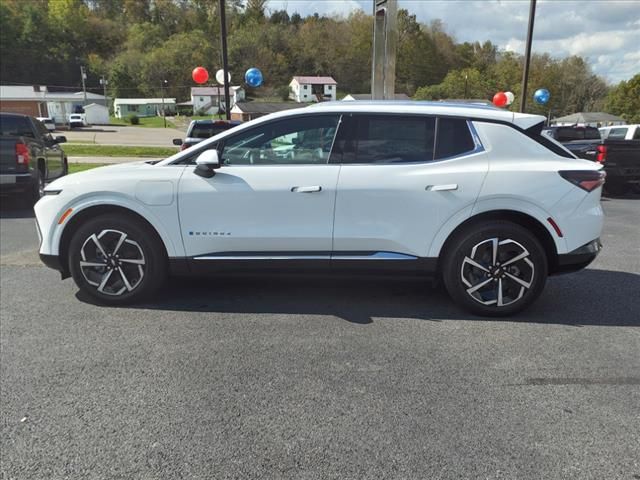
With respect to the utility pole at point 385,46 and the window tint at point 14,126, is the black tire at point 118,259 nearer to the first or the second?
the utility pole at point 385,46

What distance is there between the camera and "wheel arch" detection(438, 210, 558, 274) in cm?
406

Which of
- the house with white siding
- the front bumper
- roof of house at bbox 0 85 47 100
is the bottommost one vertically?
the front bumper

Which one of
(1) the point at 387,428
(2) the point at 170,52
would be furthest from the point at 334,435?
(2) the point at 170,52

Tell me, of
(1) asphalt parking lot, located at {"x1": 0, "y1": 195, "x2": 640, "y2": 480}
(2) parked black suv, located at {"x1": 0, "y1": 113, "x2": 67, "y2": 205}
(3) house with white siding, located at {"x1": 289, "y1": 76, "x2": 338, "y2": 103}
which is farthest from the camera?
(3) house with white siding, located at {"x1": 289, "y1": 76, "x2": 338, "y2": 103}

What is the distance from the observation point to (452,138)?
4082 mm

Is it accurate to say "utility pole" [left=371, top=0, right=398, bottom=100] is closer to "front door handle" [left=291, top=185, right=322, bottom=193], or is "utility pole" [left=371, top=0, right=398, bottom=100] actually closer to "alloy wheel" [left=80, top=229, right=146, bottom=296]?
"front door handle" [left=291, top=185, right=322, bottom=193]

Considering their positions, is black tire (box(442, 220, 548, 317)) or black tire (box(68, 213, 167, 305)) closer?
black tire (box(442, 220, 548, 317))

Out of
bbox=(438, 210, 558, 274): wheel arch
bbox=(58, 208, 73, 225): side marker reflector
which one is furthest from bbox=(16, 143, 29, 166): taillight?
bbox=(438, 210, 558, 274): wheel arch

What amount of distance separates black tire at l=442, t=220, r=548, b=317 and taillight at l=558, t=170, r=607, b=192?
0.52m

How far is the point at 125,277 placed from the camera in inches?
171

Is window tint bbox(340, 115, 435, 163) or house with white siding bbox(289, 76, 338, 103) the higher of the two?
house with white siding bbox(289, 76, 338, 103)

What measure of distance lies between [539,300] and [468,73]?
3607 inches

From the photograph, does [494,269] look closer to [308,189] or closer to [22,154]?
[308,189]

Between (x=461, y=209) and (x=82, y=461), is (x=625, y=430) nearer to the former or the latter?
(x=461, y=209)
